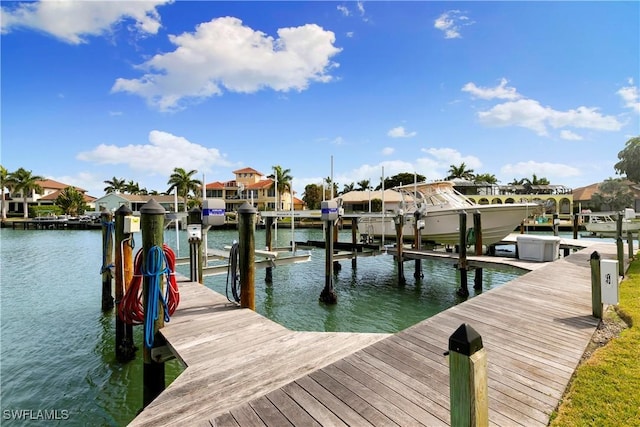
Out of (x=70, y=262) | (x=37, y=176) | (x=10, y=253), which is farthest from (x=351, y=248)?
(x=37, y=176)

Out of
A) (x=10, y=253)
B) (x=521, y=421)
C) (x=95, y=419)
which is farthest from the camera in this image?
(x=10, y=253)

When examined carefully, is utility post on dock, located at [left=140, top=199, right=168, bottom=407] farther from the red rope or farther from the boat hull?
the boat hull

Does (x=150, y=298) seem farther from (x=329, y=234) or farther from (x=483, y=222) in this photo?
(x=483, y=222)

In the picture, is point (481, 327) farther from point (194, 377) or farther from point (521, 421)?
point (194, 377)

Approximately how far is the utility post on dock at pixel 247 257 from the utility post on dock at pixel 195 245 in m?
2.61

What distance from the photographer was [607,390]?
3.23 metres

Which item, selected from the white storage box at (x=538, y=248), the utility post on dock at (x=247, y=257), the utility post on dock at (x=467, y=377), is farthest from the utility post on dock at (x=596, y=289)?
the white storage box at (x=538, y=248)

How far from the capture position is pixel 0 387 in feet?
20.0

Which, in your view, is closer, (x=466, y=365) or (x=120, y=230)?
(x=466, y=365)

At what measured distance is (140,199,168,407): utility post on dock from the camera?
4734 mm

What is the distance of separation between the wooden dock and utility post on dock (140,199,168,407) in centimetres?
30

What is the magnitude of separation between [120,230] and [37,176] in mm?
77757

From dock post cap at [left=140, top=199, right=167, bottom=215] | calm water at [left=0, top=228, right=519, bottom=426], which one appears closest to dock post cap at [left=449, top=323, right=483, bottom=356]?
dock post cap at [left=140, top=199, right=167, bottom=215]

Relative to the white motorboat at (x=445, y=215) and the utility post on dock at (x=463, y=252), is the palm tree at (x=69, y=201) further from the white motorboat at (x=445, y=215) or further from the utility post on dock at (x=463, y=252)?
Answer: the utility post on dock at (x=463, y=252)
